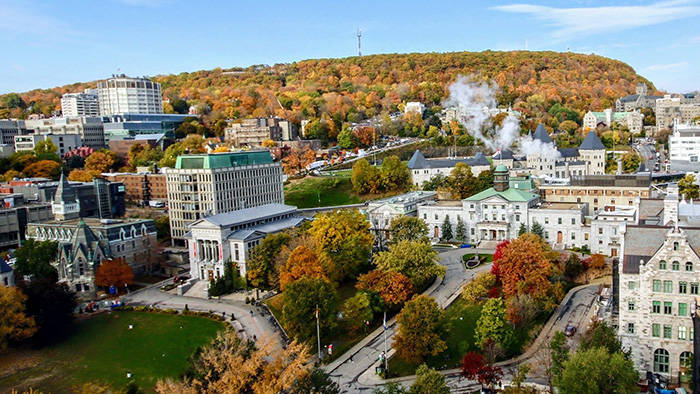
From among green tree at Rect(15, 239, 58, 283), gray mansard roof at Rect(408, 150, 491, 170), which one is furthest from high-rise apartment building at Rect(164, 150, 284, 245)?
gray mansard roof at Rect(408, 150, 491, 170)

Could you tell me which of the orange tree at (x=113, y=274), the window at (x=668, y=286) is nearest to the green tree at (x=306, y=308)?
the window at (x=668, y=286)

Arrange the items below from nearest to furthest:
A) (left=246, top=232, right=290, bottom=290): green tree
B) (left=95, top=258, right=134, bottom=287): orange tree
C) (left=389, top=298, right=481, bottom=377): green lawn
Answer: (left=389, top=298, right=481, bottom=377): green lawn → (left=246, top=232, right=290, bottom=290): green tree → (left=95, top=258, right=134, bottom=287): orange tree

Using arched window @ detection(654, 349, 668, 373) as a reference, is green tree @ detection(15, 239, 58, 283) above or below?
above

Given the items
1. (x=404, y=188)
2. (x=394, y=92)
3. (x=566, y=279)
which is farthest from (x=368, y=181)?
(x=394, y=92)

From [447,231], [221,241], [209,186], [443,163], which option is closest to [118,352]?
[221,241]

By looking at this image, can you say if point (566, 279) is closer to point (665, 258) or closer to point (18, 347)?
point (665, 258)

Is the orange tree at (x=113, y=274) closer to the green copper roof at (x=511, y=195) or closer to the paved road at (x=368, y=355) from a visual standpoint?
the paved road at (x=368, y=355)

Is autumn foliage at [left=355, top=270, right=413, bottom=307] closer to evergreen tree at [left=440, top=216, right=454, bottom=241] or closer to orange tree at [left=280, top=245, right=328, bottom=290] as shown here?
orange tree at [left=280, top=245, right=328, bottom=290]
